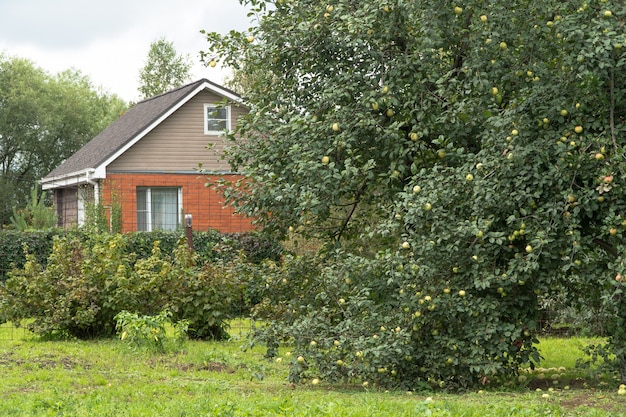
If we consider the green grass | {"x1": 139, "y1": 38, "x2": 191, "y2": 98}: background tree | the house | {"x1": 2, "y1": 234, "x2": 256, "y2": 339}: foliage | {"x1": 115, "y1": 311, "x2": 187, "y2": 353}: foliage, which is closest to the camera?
the green grass

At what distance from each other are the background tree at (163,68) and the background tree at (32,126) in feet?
21.9

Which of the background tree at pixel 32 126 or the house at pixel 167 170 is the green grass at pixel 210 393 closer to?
the house at pixel 167 170

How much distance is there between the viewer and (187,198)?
2350 centimetres

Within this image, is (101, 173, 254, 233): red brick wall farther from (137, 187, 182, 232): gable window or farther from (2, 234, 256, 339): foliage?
(2, 234, 256, 339): foliage

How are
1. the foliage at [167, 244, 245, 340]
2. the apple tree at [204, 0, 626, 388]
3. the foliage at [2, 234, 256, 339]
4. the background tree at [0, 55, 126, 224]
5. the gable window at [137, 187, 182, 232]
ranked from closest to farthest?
the apple tree at [204, 0, 626, 388], the foliage at [2, 234, 256, 339], the foliage at [167, 244, 245, 340], the gable window at [137, 187, 182, 232], the background tree at [0, 55, 126, 224]

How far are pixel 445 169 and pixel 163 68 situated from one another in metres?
45.0

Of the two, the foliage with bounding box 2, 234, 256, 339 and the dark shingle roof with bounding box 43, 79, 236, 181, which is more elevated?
the dark shingle roof with bounding box 43, 79, 236, 181

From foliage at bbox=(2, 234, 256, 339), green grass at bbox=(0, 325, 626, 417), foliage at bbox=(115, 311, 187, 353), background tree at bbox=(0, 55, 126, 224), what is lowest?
green grass at bbox=(0, 325, 626, 417)

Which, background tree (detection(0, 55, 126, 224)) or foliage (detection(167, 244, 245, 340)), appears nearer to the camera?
foliage (detection(167, 244, 245, 340))

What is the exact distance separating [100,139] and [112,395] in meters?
21.5

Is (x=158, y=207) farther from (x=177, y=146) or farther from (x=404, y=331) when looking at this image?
(x=404, y=331)

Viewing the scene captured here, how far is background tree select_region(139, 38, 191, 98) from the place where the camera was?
5088cm

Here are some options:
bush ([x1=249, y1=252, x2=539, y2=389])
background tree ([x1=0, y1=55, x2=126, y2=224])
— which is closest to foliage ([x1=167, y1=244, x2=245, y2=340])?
bush ([x1=249, y1=252, x2=539, y2=389])

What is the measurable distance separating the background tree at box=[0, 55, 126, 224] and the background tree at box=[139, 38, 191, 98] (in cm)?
668
